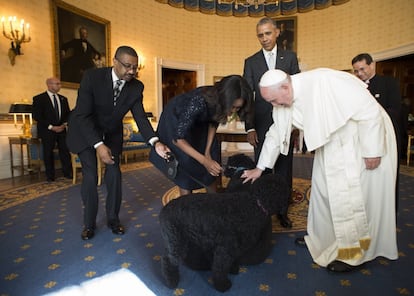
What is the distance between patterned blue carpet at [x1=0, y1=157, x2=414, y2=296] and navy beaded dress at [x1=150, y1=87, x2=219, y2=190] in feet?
2.23

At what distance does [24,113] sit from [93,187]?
3716 mm

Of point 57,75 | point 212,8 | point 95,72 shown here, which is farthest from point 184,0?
point 95,72

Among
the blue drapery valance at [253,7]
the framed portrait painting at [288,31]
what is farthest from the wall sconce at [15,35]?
the framed portrait painting at [288,31]

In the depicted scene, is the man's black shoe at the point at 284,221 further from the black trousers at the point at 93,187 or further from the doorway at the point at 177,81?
the doorway at the point at 177,81

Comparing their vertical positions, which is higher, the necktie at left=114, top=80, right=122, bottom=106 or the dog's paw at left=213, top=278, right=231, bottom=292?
the necktie at left=114, top=80, right=122, bottom=106

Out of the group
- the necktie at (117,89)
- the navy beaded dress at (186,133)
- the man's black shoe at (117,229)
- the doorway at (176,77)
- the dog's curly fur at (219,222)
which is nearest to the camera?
the dog's curly fur at (219,222)

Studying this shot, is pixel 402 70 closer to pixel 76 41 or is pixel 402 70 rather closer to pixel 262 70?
pixel 262 70

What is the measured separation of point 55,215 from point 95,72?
1.76 meters

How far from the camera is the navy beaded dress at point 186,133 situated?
78.6 inches

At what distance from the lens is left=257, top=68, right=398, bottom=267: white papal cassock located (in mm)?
1700

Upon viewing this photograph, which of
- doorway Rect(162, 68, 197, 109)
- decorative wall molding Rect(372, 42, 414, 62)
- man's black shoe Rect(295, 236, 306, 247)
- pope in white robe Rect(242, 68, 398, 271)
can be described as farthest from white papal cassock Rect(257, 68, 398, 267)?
doorway Rect(162, 68, 197, 109)

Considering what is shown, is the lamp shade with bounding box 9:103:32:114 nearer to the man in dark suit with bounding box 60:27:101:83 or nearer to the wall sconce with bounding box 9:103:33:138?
the wall sconce with bounding box 9:103:33:138

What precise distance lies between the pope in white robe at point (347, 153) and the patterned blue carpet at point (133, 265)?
0.55 feet

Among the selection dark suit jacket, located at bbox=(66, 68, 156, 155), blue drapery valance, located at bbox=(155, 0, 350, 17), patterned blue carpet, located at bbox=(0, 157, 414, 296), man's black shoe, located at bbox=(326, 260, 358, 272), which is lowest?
patterned blue carpet, located at bbox=(0, 157, 414, 296)
